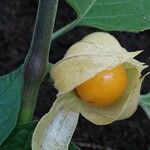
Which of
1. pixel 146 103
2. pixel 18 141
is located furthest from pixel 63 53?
pixel 18 141

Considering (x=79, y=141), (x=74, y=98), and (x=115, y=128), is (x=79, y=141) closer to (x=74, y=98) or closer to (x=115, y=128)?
(x=115, y=128)

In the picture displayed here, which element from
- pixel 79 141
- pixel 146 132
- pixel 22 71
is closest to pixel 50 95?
pixel 79 141

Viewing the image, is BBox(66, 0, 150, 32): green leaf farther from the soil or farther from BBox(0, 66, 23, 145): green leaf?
the soil

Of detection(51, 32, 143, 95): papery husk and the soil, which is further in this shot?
the soil

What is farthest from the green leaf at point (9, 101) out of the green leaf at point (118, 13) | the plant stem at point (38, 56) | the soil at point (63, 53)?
the soil at point (63, 53)

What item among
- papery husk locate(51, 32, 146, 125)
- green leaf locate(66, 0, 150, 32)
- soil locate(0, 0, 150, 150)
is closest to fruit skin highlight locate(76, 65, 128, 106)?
papery husk locate(51, 32, 146, 125)

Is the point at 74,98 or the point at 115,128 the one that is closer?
the point at 74,98
